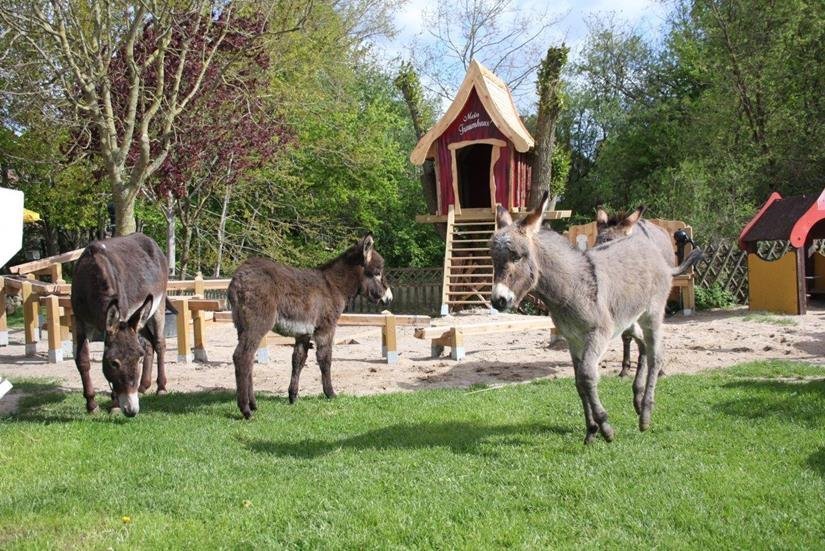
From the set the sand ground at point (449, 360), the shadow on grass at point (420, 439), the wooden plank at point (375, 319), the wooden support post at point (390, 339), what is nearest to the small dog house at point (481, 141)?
the sand ground at point (449, 360)

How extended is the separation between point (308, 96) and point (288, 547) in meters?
20.4

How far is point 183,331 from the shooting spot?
35.0ft

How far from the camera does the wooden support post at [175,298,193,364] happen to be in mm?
10398

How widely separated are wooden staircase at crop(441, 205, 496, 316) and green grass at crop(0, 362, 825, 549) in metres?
11.2

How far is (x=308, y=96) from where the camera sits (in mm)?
22734

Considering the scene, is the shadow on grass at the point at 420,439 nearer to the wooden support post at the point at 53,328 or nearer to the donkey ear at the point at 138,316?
the donkey ear at the point at 138,316

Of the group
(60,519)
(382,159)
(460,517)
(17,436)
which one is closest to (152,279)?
(17,436)

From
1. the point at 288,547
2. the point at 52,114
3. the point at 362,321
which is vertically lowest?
the point at 288,547

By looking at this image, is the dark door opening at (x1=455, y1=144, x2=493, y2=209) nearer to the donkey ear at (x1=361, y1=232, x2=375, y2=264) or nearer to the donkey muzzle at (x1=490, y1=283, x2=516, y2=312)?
the donkey ear at (x1=361, y1=232, x2=375, y2=264)

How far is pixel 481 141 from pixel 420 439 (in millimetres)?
14885

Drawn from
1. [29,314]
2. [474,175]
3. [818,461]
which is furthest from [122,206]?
[474,175]

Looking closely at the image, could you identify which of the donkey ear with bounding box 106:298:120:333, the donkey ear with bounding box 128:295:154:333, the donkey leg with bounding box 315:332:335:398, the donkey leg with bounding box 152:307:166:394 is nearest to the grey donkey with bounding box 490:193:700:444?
the donkey leg with bounding box 315:332:335:398

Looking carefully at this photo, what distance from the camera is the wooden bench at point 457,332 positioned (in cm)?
1054

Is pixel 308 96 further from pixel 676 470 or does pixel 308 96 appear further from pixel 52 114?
pixel 676 470
